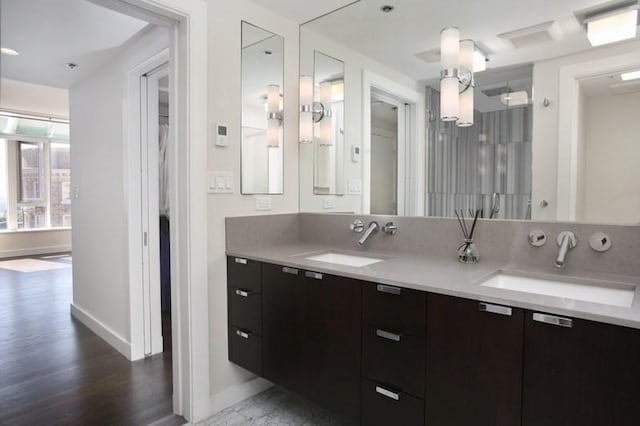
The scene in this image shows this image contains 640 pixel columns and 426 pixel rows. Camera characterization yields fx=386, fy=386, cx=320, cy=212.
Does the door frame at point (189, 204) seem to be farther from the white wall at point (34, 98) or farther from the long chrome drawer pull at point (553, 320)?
the white wall at point (34, 98)

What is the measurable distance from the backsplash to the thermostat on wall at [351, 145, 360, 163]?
0.37 m

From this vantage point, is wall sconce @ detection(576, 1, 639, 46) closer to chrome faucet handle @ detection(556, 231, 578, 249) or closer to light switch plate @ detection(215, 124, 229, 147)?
chrome faucet handle @ detection(556, 231, 578, 249)

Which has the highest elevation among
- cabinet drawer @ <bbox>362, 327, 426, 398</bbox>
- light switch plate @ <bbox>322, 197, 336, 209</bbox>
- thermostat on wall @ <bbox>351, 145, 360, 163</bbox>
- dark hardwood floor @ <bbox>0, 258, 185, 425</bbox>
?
thermostat on wall @ <bbox>351, 145, 360, 163</bbox>

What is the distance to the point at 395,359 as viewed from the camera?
→ 1.49 m

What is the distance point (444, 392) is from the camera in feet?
4.44

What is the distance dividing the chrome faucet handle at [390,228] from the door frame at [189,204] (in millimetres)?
992

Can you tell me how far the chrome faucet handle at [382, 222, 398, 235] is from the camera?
2.16 meters

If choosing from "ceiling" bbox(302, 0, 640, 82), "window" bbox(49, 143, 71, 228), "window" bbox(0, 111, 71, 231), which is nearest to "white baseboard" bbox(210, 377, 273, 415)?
"ceiling" bbox(302, 0, 640, 82)

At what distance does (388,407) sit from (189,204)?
1.31 metres

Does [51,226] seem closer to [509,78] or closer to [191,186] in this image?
[191,186]

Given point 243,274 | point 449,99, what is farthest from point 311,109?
point 243,274

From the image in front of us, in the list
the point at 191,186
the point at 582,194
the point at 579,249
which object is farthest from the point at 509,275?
the point at 191,186

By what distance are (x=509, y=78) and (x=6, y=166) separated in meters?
8.48

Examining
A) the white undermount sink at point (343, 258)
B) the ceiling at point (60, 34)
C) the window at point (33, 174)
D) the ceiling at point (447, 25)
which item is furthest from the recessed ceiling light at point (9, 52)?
the window at point (33, 174)
